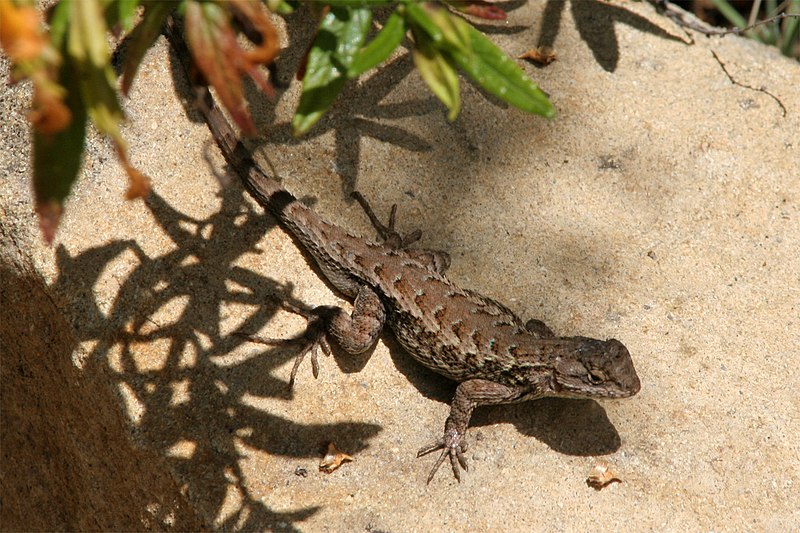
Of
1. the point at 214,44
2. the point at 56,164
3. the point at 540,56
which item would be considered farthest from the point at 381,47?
the point at 540,56

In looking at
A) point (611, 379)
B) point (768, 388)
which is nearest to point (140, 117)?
point (611, 379)

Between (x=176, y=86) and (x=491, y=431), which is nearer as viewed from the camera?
(x=491, y=431)

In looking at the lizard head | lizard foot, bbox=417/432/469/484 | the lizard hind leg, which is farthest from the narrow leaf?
the lizard head

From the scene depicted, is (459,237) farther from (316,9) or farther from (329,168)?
(316,9)

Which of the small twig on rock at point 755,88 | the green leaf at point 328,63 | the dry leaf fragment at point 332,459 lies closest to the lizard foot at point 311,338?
the dry leaf fragment at point 332,459

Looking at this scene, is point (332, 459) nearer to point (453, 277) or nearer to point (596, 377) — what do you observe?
point (453, 277)
